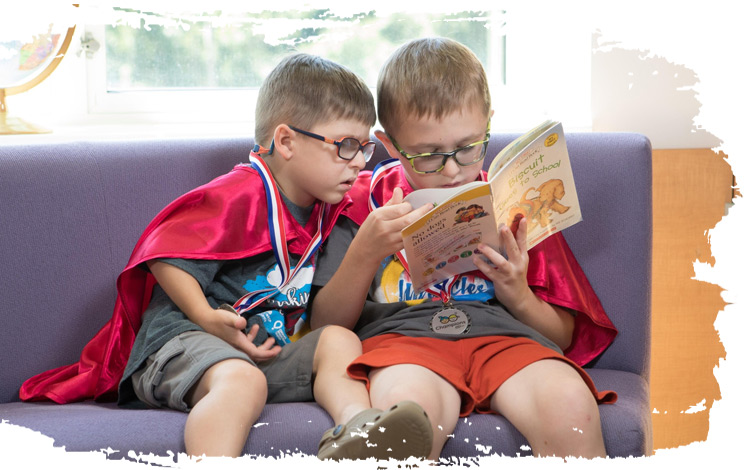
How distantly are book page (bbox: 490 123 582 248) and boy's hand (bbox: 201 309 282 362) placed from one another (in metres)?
0.49

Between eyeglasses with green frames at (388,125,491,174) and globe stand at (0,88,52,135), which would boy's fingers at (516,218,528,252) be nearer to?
eyeglasses with green frames at (388,125,491,174)

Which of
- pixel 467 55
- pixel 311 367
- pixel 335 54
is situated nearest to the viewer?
pixel 311 367

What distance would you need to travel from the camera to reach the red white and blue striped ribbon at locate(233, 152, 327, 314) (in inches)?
61.0

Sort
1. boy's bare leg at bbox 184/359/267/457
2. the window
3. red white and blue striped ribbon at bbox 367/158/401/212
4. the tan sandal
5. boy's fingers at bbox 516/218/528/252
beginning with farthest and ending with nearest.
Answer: the window < red white and blue striped ribbon at bbox 367/158/401/212 < boy's fingers at bbox 516/218/528/252 < boy's bare leg at bbox 184/359/267/457 < the tan sandal

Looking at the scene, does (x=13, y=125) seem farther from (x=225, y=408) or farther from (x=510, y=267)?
(x=510, y=267)

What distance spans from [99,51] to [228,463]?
157 cm

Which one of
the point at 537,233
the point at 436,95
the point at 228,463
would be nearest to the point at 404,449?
the point at 228,463

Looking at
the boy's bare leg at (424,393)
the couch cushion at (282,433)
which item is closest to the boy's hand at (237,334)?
the couch cushion at (282,433)

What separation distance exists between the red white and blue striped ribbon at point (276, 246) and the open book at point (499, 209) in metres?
0.24

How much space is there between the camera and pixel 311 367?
1.47m

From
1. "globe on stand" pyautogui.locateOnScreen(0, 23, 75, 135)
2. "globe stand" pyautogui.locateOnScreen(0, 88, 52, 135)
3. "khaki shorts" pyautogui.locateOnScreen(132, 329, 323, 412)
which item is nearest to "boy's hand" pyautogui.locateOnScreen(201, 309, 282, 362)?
"khaki shorts" pyautogui.locateOnScreen(132, 329, 323, 412)

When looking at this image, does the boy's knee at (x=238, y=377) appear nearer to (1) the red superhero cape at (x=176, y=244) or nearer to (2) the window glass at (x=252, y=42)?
(1) the red superhero cape at (x=176, y=244)

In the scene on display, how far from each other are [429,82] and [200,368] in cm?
68

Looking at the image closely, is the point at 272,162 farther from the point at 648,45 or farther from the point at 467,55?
the point at 648,45
